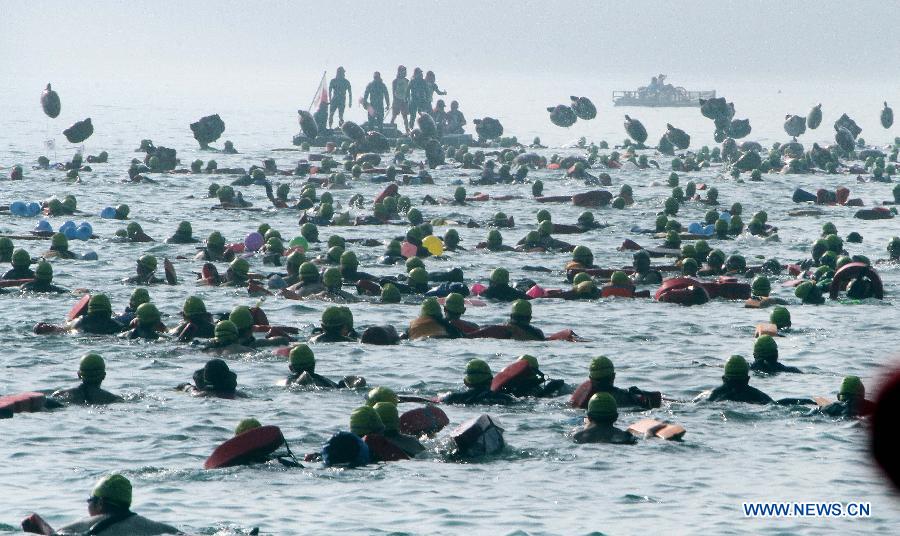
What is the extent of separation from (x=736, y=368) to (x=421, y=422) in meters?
4.02

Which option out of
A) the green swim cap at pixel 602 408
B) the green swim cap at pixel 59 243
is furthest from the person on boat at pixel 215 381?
the green swim cap at pixel 59 243

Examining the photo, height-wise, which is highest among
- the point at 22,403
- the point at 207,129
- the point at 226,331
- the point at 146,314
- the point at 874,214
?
the point at 207,129

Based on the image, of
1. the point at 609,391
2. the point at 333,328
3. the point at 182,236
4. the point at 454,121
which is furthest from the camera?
the point at 454,121

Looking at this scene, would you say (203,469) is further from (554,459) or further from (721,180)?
(721,180)

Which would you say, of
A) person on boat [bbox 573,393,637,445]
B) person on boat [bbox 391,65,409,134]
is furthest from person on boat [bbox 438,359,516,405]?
person on boat [bbox 391,65,409,134]

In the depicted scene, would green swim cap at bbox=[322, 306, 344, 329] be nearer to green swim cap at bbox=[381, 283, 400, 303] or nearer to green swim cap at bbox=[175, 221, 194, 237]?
green swim cap at bbox=[381, 283, 400, 303]

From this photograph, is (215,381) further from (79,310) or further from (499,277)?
(499,277)

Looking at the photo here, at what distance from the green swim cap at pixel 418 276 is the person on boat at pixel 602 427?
1117cm

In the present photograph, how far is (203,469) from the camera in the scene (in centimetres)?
1268

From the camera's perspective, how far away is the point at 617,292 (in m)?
25.6

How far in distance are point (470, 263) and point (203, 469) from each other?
698 inches

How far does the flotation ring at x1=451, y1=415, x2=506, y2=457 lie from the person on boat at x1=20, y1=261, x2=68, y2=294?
494 inches

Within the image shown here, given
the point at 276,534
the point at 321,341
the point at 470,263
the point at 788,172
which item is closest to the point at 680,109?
the point at 788,172

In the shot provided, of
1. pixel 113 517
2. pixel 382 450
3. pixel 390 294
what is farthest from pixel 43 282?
pixel 113 517
